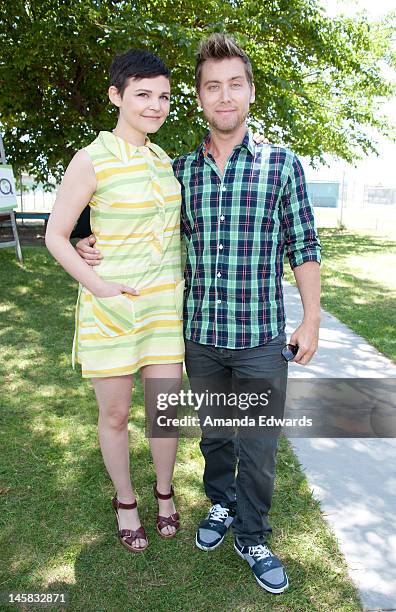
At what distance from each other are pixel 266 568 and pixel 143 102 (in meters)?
1.99

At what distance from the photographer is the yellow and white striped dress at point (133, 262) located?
210 cm

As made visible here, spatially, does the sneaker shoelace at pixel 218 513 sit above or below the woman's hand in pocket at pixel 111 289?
below

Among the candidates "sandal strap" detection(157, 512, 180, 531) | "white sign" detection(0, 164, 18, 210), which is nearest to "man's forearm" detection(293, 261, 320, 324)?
"sandal strap" detection(157, 512, 180, 531)

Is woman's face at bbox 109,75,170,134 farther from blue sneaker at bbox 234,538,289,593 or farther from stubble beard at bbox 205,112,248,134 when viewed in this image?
blue sneaker at bbox 234,538,289,593

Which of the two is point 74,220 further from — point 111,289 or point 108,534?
point 108,534

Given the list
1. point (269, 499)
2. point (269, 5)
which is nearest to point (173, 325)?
point (269, 499)

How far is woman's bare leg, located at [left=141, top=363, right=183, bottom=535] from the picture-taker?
2344mm

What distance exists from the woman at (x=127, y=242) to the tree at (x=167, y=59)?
545 centimetres

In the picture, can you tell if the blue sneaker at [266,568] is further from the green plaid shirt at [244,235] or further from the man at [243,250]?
the green plaid shirt at [244,235]

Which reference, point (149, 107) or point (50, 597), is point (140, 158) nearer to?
point (149, 107)

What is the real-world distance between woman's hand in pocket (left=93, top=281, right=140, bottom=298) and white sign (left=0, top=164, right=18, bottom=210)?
22.1ft

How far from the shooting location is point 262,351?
218 centimetres

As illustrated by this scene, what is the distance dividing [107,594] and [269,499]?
2.59 feet

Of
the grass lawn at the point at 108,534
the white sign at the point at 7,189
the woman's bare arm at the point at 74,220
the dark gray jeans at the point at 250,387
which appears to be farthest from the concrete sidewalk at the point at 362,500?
the white sign at the point at 7,189
